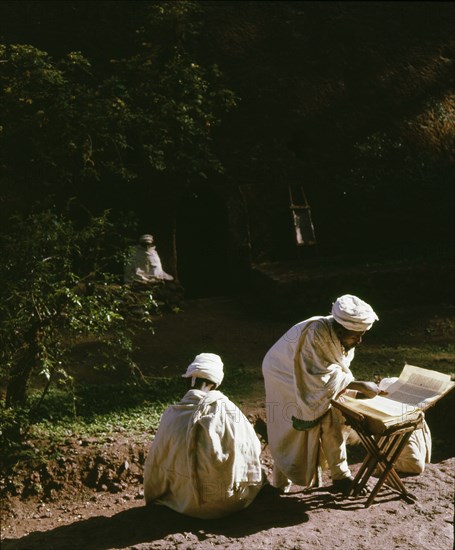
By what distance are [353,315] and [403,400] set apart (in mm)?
800

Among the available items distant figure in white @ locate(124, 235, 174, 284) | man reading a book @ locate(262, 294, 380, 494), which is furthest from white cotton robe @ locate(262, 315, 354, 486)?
distant figure in white @ locate(124, 235, 174, 284)

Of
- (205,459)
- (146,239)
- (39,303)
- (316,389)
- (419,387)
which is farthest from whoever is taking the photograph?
(146,239)

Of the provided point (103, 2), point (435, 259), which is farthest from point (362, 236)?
point (103, 2)

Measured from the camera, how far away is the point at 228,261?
13.9 m

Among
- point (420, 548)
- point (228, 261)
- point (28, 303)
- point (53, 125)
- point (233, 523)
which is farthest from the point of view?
point (228, 261)

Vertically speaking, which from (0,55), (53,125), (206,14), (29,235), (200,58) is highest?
(206,14)

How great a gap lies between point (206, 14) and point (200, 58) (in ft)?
3.26

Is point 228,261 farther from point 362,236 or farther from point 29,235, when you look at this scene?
point 29,235

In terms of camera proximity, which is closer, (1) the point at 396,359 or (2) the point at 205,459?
(2) the point at 205,459

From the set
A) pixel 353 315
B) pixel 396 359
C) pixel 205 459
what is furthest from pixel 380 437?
pixel 396 359

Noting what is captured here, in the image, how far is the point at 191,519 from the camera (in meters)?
4.96

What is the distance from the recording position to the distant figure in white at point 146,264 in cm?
1230

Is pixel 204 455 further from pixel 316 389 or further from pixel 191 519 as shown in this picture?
pixel 316 389

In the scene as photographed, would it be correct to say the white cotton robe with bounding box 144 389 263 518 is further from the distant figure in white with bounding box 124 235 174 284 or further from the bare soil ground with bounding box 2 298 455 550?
the distant figure in white with bounding box 124 235 174 284
